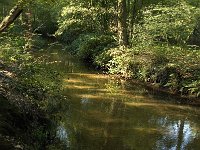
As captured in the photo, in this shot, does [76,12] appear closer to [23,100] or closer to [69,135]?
[69,135]

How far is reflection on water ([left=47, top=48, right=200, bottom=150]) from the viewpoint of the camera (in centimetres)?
1055

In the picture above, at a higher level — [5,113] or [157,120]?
[5,113]

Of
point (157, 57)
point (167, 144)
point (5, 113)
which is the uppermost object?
point (157, 57)

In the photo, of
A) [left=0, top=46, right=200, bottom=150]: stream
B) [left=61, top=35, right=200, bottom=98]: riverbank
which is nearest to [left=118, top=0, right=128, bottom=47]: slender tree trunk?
[left=61, top=35, right=200, bottom=98]: riverbank

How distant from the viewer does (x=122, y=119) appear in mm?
12750

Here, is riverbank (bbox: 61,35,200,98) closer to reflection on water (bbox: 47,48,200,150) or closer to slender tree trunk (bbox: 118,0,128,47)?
slender tree trunk (bbox: 118,0,128,47)

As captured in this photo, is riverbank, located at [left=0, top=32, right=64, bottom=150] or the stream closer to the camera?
riverbank, located at [left=0, top=32, right=64, bottom=150]

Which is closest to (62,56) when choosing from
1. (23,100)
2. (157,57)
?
(157,57)

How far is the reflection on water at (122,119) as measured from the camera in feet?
34.6

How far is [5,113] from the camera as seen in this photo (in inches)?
308

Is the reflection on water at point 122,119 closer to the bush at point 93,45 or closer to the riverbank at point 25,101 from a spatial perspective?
the riverbank at point 25,101

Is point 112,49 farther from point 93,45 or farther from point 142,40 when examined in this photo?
point 93,45

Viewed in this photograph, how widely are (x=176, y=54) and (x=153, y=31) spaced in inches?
126

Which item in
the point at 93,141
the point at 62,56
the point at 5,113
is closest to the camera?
the point at 5,113
